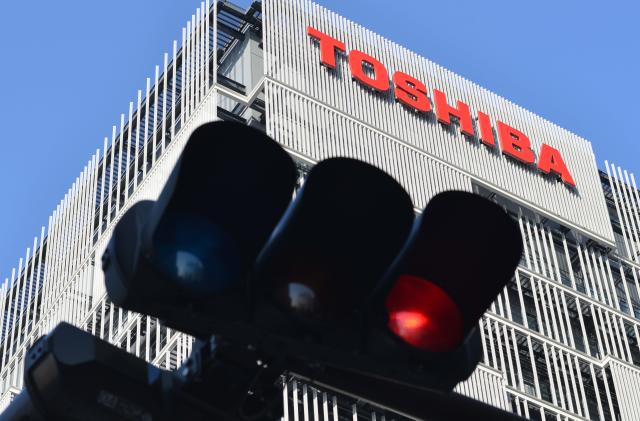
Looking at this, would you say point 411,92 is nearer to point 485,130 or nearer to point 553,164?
point 485,130

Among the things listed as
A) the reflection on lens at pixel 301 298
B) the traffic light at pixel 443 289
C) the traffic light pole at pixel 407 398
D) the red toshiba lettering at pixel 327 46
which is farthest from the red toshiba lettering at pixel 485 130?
the reflection on lens at pixel 301 298

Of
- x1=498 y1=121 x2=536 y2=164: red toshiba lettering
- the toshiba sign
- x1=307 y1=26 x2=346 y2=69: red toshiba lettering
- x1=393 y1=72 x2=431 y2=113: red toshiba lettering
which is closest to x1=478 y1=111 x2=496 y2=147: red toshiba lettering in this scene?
the toshiba sign

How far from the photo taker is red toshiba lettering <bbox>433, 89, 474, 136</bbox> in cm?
5372

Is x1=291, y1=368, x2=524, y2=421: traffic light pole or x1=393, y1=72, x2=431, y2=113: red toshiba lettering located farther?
x1=393, y1=72, x2=431, y2=113: red toshiba lettering

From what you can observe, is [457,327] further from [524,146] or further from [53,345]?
[524,146]

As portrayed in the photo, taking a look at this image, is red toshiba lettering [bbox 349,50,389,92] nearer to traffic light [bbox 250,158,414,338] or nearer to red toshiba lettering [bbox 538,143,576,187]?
red toshiba lettering [bbox 538,143,576,187]

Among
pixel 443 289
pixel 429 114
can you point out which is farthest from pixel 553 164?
pixel 443 289

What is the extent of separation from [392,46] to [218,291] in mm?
51080

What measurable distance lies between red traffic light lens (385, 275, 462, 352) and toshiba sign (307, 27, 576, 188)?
152ft

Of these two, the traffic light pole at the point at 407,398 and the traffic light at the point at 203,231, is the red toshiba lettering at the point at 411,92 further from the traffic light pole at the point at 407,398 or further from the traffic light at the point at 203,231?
the traffic light at the point at 203,231

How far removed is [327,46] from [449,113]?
17.6 ft

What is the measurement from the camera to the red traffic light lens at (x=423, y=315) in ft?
14.8

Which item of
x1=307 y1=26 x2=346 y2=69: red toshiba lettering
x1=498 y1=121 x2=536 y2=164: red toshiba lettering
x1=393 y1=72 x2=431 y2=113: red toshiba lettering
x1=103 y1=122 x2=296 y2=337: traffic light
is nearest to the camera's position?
x1=103 y1=122 x2=296 y2=337: traffic light

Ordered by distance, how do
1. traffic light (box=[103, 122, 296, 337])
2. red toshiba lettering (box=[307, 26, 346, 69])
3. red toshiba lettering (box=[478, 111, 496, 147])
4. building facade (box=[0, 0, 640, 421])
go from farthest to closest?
1. red toshiba lettering (box=[478, 111, 496, 147])
2. red toshiba lettering (box=[307, 26, 346, 69])
3. building facade (box=[0, 0, 640, 421])
4. traffic light (box=[103, 122, 296, 337])
